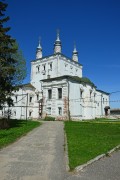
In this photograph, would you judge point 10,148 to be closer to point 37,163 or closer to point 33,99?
point 37,163

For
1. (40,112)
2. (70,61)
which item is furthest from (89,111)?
(70,61)

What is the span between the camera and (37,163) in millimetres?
9375

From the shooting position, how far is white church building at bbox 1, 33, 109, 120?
4875cm

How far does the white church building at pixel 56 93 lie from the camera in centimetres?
4875

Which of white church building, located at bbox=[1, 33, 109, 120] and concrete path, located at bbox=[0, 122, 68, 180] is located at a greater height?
white church building, located at bbox=[1, 33, 109, 120]

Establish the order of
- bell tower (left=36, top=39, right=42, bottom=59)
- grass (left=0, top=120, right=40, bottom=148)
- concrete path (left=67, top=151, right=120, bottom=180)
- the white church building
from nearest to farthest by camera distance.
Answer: concrete path (left=67, top=151, right=120, bottom=180) < grass (left=0, top=120, right=40, bottom=148) < the white church building < bell tower (left=36, top=39, right=42, bottom=59)

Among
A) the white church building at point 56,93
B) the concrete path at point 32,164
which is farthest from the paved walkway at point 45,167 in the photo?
the white church building at point 56,93

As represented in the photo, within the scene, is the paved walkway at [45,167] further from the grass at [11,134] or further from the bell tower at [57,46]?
the bell tower at [57,46]

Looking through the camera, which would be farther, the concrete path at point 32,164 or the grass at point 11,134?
the grass at point 11,134

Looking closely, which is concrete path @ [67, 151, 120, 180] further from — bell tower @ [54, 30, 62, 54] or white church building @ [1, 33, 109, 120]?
bell tower @ [54, 30, 62, 54]

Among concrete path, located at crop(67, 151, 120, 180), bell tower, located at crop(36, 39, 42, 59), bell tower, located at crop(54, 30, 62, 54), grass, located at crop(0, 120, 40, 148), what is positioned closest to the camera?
concrete path, located at crop(67, 151, 120, 180)

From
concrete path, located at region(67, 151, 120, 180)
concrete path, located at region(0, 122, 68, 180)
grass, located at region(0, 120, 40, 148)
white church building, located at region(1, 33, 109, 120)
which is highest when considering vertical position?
white church building, located at region(1, 33, 109, 120)

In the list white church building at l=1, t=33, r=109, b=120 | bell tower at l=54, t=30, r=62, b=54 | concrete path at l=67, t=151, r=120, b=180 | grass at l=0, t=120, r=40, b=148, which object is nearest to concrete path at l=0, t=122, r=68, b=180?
concrete path at l=67, t=151, r=120, b=180

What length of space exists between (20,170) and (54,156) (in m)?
2.76
